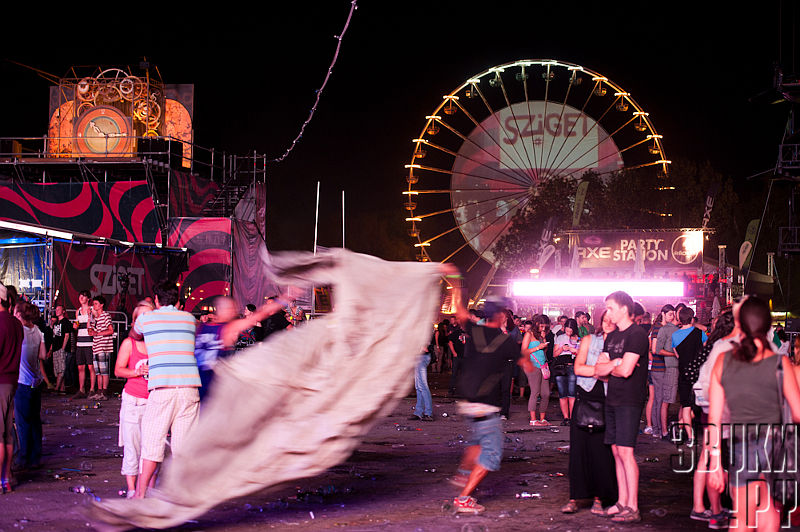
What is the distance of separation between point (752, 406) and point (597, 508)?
2.68 m

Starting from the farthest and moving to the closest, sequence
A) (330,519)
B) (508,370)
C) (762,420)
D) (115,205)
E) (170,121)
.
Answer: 1. (170,121)
2. (115,205)
3. (508,370)
4. (330,519)
5. (762,420)

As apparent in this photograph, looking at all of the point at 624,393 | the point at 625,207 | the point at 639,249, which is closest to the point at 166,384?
the point at 624,393

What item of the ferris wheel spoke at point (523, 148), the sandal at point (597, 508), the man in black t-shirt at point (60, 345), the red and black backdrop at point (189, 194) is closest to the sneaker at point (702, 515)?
the sandal at point (597, 508)

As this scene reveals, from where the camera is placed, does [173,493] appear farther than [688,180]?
No

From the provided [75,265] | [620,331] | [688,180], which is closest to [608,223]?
[688,180]

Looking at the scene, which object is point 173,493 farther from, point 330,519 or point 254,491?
point 330,519

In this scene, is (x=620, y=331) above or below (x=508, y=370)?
above

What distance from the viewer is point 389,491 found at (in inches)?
332

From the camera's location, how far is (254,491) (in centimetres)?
638

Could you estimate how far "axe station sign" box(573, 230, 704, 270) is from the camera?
99.6 feet

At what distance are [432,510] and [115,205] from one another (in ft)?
82.2

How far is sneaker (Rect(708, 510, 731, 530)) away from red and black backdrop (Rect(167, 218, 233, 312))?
24.5m

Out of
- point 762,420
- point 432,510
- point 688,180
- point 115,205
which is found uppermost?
point 688,180

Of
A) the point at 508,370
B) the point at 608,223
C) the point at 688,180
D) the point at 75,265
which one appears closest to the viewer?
the point at 508,370
